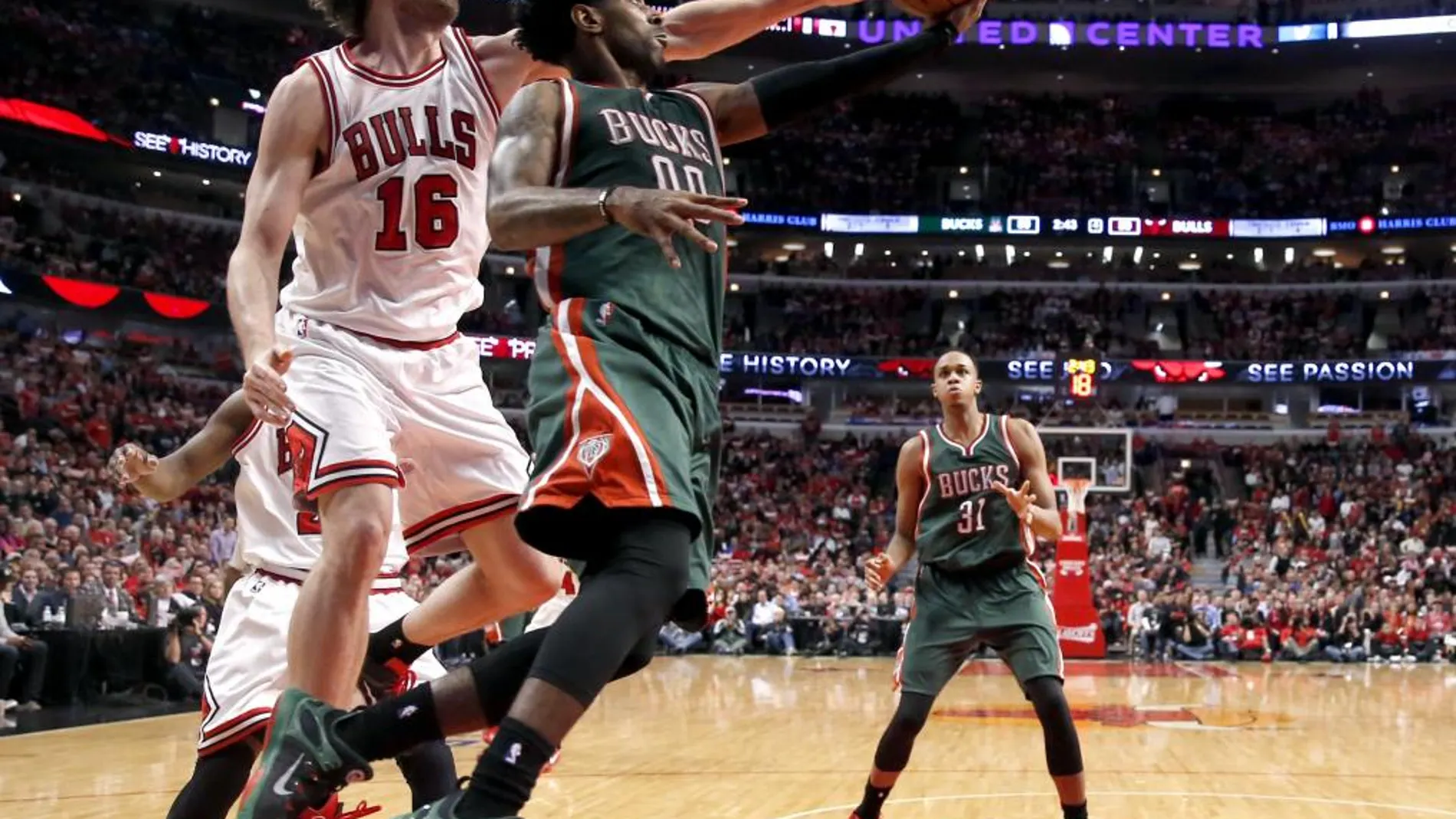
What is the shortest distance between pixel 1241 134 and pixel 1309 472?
1409cm

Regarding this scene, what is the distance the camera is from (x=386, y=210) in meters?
4.12

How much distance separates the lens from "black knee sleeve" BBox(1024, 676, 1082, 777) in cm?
602

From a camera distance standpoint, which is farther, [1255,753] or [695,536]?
[1255,753]

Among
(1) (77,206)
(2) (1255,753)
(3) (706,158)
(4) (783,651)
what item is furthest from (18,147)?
(3) (706,158)

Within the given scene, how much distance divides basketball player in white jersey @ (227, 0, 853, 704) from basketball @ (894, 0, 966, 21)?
1.26 ft

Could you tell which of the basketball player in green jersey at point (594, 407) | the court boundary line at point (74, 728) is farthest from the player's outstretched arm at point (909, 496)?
the court boundary line at point (74, 728)

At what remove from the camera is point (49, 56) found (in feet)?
103

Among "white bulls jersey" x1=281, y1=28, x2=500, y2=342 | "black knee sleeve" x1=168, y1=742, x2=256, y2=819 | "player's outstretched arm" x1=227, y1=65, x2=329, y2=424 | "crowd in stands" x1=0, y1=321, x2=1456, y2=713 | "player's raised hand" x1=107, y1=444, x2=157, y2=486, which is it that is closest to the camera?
"player's outstretched arm" x1=227, y1=65, x2=329, y2=424

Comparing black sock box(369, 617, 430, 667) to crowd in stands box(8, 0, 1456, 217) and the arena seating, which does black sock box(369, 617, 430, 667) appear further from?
crowd in stands box(8, 0, 1456, 217)

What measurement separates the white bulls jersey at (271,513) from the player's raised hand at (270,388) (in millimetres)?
808

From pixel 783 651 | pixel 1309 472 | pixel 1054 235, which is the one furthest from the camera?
pixel 1054 235

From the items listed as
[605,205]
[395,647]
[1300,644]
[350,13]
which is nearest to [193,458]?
[395,647]

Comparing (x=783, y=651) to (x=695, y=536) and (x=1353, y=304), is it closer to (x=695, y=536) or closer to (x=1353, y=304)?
(x=695, y=536)

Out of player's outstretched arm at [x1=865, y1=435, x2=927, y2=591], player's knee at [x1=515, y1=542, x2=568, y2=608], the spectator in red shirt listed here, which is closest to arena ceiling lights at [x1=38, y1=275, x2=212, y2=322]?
the spectator in red shirt
